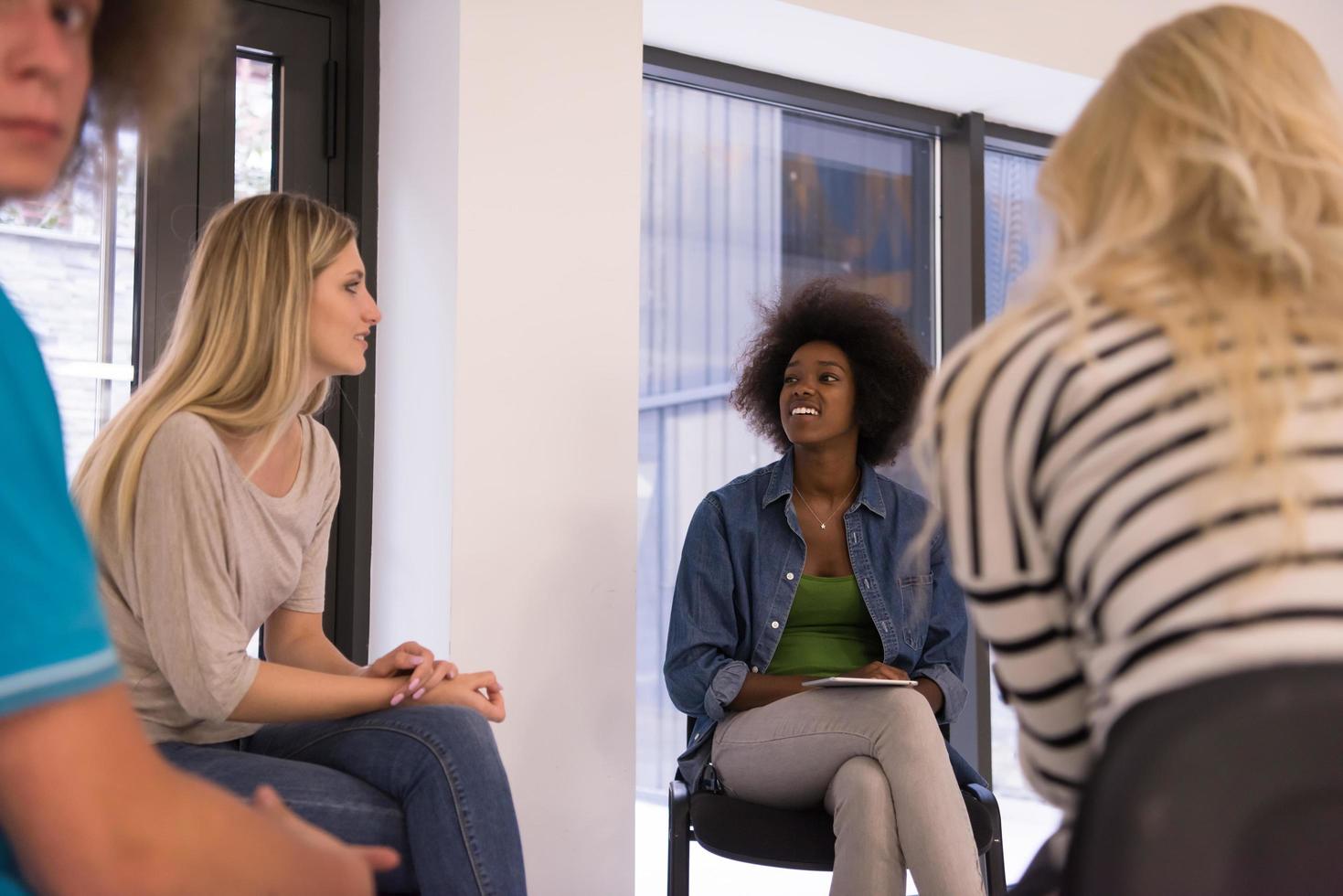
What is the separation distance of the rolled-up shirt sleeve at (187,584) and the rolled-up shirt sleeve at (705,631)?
103cm

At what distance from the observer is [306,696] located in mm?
1778

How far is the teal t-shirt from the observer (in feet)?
1.63

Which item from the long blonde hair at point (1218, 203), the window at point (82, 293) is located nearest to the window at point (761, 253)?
the window at point (82, 293)

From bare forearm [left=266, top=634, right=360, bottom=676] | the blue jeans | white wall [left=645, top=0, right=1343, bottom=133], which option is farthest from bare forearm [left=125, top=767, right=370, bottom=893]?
white wall [left=645, top=0, right=1343, bottom=133]

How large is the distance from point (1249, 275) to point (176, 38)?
2.38 feet

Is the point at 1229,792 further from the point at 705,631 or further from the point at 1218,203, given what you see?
the point at 705,631

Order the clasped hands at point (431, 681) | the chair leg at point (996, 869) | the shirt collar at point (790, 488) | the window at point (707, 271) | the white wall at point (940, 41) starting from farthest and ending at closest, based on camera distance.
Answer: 1. the window at point (707, 271)
2. the white wall at point (940, 41)
3. the shirt collar at point (790, 488)
4. the chair leg at point (996, 869)
5. the clasped hands at point (431, 681)

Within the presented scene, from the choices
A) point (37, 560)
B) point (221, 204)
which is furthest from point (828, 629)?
point (37, 560)

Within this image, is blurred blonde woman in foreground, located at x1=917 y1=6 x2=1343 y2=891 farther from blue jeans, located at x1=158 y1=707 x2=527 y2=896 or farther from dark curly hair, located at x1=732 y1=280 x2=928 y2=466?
dark curly hair, located at x1=732 y1=280 x2=928 y2=466

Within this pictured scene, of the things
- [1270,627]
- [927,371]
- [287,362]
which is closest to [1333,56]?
[927,371]

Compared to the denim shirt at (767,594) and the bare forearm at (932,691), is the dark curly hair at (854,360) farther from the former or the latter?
the bare forearm at (932,691)

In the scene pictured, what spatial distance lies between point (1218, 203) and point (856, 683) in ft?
4.96

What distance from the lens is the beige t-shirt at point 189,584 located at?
66.3 inches

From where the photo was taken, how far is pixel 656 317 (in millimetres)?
3484
